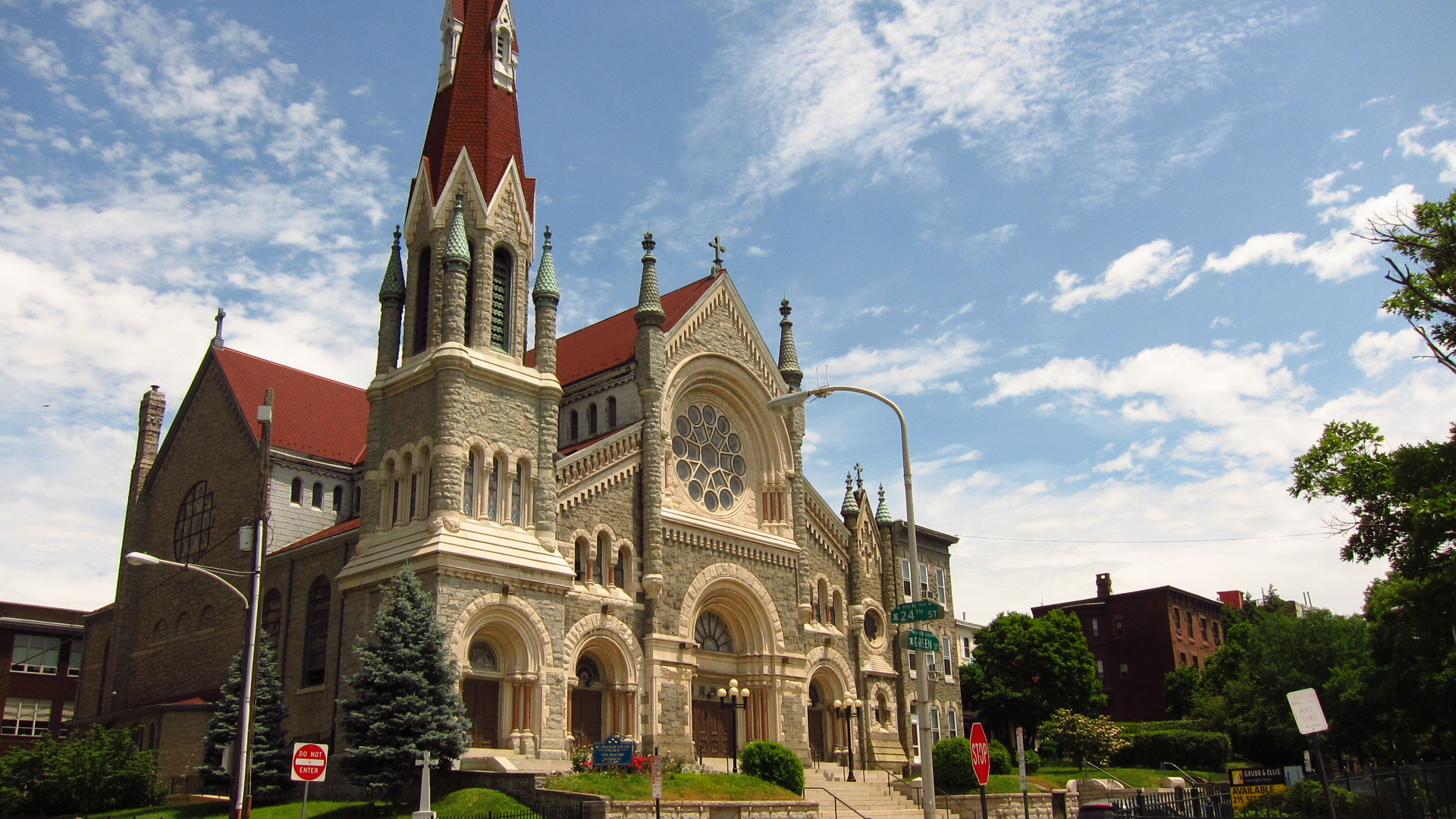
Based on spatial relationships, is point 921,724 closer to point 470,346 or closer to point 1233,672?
point 470,346

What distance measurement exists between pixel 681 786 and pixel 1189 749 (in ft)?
108

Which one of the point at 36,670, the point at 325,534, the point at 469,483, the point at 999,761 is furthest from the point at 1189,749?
the point at 36,670

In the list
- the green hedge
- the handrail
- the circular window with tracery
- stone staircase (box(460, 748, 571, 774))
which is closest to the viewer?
stone staircase (box(460, 748, 571, 774))

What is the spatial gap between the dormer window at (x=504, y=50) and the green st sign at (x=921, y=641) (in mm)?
24657

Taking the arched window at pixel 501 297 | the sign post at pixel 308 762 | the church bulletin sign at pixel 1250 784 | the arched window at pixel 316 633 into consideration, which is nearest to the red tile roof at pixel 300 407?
the arched window at pixel 316 633

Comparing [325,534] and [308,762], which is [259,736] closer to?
[325,534]

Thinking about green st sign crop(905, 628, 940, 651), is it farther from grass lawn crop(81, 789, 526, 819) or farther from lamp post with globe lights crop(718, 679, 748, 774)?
lamp post with globe lights crop(718, 679, 748, 774)

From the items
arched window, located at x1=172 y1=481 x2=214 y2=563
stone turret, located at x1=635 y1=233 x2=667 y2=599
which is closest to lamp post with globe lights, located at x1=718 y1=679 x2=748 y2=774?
stone turret, located at x1=635 y1=233 x2=667 y2=599

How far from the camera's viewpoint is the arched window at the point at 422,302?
33375 millimetres

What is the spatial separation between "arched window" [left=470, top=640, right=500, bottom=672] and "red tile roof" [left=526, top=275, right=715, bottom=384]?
1106 centimetres

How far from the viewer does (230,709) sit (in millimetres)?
31125

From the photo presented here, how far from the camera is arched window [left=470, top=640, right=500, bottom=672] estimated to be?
29828 mm

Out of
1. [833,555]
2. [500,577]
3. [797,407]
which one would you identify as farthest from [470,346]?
[833,555]

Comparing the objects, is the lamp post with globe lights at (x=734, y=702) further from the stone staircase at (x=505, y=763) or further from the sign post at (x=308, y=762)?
the sign post at (x=308, y=762)
